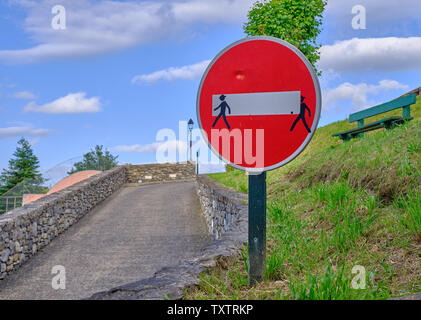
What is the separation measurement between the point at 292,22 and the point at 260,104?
1869 cm

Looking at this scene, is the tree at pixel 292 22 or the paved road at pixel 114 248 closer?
the paved road at pixel 114 248

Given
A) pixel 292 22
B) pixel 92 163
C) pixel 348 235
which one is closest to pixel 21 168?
pixel 92 163

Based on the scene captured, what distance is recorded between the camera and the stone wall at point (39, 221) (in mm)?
7821

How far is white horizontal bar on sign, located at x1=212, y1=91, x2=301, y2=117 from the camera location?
8.01 ft

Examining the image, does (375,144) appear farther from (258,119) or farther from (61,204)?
(61,204)

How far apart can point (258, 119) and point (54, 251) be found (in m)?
8.52

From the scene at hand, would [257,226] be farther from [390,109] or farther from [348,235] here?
[390,109]

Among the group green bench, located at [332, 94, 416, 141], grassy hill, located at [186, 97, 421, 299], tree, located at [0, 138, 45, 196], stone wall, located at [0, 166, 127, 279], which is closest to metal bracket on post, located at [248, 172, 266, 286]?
grassy hill, located at [186, 97, 421, 299]

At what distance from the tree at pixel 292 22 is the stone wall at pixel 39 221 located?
11637 millimetres

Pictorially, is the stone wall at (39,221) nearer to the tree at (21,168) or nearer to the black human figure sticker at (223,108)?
the black human figure sticker at (223,108)

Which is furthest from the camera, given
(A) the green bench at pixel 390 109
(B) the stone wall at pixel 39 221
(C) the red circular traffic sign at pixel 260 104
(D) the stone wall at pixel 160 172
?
(D) the stone wall at pixel 160 172

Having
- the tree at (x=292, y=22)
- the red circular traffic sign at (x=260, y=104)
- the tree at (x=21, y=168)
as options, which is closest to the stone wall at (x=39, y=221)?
the red circular traffic sign at (x=260, y=104)

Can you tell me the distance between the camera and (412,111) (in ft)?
42.6

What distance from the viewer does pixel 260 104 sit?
248cm
